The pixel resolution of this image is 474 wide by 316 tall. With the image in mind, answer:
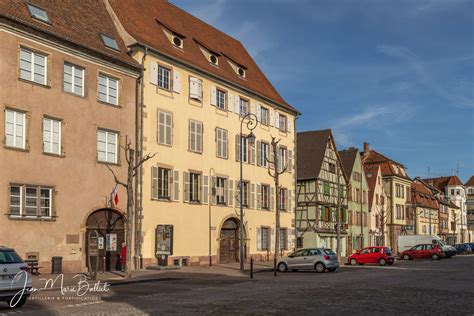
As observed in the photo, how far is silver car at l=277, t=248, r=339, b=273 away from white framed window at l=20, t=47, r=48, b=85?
655 inches

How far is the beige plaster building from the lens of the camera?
2759cm

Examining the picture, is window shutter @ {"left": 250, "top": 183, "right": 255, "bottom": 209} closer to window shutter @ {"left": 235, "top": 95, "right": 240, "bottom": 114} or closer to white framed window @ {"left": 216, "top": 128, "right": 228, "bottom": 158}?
white framed window @ {"left": 216, "top": 128, "right": 228, "bottom": 158}

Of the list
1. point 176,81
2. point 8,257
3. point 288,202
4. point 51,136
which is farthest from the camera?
point 288,202

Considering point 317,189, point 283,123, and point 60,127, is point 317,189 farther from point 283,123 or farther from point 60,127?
point 60,127

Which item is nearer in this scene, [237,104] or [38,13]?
[38,13]

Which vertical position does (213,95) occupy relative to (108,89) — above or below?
above

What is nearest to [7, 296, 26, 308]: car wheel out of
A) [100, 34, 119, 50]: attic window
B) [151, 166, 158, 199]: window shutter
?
[151, 166, 158, 199]: window shutter

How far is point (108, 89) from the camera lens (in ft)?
109

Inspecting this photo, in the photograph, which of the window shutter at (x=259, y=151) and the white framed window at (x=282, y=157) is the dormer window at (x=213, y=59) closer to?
the window shutter at (x=259, y=151)

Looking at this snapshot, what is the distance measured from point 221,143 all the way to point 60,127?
14221mm

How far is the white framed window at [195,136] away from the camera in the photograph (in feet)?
129

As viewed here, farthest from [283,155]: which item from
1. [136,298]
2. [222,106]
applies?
[136,298]

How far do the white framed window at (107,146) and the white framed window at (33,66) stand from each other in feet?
14.1

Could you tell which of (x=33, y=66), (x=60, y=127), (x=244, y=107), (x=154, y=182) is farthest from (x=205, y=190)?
(x=33, y=66)
